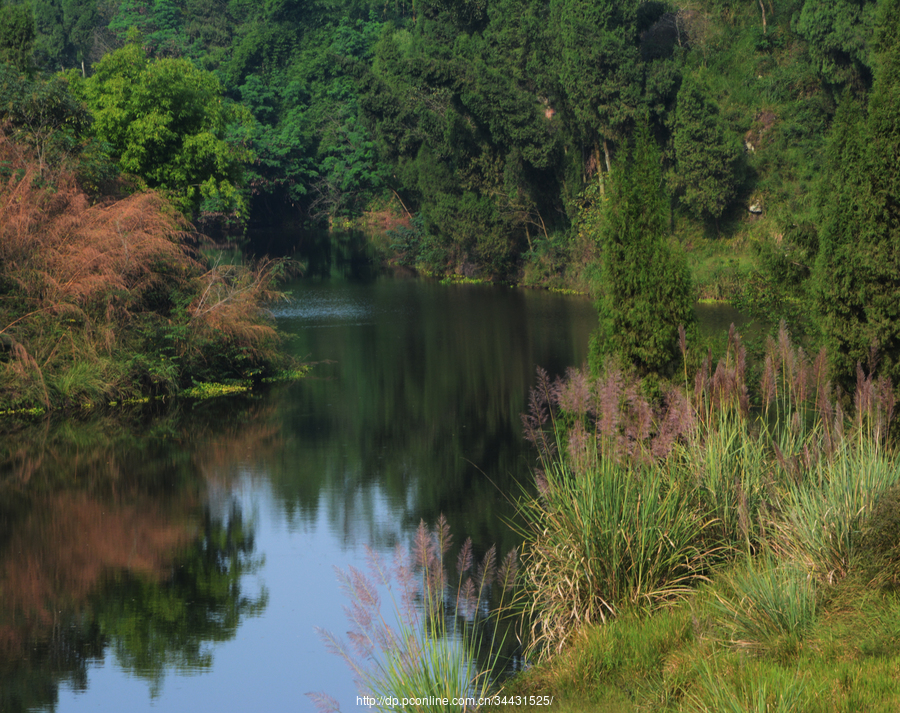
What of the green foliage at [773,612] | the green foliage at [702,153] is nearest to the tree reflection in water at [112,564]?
the green foliage at [773,612]

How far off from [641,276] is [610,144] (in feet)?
81.6

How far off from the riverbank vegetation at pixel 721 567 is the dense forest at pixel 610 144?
338 centimetres

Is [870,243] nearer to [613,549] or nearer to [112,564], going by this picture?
[613,549]

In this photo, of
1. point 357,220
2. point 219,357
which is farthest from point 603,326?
point 357,220

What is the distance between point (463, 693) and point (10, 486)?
985cm

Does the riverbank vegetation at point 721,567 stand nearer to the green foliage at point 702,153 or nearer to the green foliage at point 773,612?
the green foliage at point 773,612

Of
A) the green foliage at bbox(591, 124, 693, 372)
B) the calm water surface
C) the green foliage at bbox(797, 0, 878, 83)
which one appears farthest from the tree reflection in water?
the green foliage at bbox(797, 0, 878, 83)

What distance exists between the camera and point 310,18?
71562 mm

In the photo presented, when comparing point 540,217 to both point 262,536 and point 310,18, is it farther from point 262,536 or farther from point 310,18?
point 310,18

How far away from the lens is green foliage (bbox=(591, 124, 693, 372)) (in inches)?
444

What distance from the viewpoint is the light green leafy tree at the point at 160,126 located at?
2625 cm

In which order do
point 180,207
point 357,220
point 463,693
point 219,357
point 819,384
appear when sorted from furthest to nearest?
point 357,220 < point 180,207 < point 219,357 < point 819,384 < point 463,693

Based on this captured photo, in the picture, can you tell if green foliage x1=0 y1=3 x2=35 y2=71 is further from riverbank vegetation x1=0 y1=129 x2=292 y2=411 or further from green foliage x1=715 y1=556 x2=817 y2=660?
green foliage x1=715 y1=556 x2=817 y2=660

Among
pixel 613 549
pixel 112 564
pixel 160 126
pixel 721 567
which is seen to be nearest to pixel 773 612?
pixel 613 549
